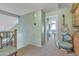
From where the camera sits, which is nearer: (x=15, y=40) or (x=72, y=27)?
(x=72, y=27)

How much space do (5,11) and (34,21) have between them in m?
0.48

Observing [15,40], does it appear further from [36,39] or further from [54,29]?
[54,29]

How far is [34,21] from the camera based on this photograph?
189cm

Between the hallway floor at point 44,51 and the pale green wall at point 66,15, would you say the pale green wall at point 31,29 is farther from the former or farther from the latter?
the pale green wall at point 66,15

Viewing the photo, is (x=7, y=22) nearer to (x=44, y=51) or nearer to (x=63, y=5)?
(x=44, y=51)

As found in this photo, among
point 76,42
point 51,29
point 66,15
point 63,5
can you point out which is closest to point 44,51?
point 51,29

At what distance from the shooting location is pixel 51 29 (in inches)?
74.2

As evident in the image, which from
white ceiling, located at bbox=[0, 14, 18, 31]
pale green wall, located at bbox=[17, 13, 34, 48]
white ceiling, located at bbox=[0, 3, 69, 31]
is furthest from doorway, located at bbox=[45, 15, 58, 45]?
white ceiling, located at bbox=[0, 14, 18, 31]

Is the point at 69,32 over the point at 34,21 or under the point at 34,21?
under

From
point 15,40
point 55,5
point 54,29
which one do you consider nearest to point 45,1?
point 55,5

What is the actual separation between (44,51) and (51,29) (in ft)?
1.21

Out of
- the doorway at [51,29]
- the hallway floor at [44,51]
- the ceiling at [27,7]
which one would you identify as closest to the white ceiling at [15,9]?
the ceiling at [27,7]

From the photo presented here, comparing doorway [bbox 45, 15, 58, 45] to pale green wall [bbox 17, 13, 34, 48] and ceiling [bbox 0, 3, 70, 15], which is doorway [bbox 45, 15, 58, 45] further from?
pale green wall [bbox 17, 13, 34, 48]

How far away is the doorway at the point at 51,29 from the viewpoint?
1847 mm
